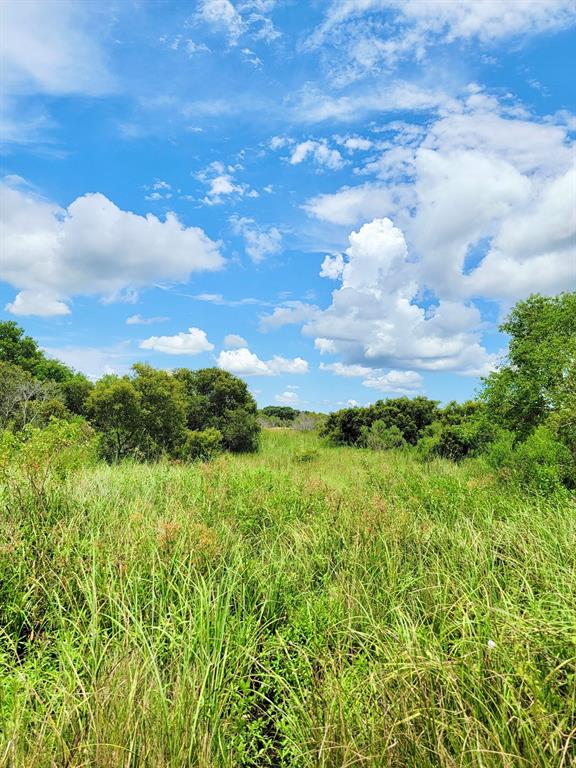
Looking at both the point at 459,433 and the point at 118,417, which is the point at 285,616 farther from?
the point at 459,433

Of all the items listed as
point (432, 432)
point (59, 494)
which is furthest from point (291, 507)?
point (432, 432)

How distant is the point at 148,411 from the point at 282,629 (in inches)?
436

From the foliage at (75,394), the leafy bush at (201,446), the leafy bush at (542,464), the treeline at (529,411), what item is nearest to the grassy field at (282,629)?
the leafy bush at (542,464)

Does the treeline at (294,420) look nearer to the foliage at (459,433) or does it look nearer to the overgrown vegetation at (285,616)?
the foliage at (459,433)

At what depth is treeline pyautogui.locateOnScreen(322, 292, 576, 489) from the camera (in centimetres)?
823

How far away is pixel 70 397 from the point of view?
23828 millimetres

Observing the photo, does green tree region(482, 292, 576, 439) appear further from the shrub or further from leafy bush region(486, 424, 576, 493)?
the shrub

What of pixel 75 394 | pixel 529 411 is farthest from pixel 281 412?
pixel 529 411

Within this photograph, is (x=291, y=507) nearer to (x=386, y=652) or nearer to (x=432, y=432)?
(x=386, y=652)

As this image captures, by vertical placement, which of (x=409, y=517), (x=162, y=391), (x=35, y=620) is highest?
(x=162, y=391)

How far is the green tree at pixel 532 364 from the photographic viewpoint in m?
10.5

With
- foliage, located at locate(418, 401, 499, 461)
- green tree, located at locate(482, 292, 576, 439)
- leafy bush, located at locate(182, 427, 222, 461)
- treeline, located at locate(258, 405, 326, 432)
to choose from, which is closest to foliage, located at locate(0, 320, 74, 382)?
treeline, located at locate(258, 405, 326, 432)

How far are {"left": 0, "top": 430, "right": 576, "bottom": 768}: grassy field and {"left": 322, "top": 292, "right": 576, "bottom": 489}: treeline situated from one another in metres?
2.17

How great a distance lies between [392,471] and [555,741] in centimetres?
755
